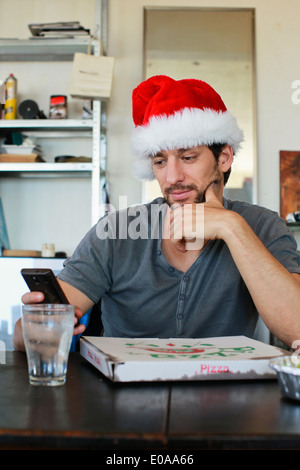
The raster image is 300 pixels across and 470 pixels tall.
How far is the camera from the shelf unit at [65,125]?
99.6 inches

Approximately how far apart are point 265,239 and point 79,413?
0.82 meters

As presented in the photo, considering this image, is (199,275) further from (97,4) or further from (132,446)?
(97,4)

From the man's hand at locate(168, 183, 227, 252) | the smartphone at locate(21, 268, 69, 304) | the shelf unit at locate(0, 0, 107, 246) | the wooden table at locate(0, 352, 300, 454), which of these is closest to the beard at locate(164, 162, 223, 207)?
the man's hand at locate(168, 183, 227, 252)

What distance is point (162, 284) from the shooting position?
1232 mm

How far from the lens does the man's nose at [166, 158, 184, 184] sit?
1270 millimetres

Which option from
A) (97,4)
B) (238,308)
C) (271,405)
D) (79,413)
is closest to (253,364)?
(271,405)

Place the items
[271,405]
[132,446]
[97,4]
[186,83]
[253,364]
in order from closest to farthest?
[132,446]
[271,405]
[253,364]
[186,83]
[97,4]

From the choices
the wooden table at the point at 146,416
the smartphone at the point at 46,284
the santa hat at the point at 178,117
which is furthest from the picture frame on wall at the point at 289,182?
the wooden table at the point at 146,416

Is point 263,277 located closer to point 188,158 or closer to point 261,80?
point 188,158

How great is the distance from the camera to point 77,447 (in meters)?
0.45

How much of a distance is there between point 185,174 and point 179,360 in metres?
0.70

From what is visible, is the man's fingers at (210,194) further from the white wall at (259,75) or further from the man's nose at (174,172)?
the white wall at (259,75)

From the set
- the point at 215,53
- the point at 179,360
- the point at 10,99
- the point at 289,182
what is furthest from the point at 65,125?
the point at 179,360

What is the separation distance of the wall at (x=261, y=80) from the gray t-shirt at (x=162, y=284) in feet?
4.84
